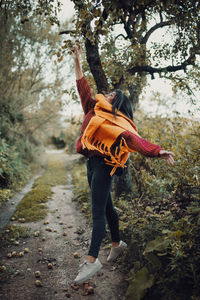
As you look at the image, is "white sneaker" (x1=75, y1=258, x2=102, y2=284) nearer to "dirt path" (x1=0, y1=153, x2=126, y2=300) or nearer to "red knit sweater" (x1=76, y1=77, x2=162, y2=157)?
"dirt path" (x1=0, y1=153, x2=126, y2=300)

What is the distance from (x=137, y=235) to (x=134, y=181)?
6.65 feet

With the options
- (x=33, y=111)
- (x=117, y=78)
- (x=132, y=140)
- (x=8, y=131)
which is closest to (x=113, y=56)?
(x=117, y=78)

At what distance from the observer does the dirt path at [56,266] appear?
211cm

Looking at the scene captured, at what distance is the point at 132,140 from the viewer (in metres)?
2.13

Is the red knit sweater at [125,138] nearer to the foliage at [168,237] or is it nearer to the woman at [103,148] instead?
the woman at [103,148]

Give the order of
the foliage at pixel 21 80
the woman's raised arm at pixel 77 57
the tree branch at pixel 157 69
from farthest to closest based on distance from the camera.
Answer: the foliage at pixel 21 80 → the tree branch at pixel 157 69 → the woman's raised arm at pixel 77 57

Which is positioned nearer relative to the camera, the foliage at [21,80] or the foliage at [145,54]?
the foliage at [145,54]

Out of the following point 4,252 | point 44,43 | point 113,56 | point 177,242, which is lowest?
point 4,252

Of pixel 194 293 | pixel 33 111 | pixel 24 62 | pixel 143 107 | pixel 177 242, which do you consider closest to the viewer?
pixel 194 293

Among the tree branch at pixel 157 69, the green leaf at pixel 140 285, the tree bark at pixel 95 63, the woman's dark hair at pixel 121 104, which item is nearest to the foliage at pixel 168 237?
the green leaf at pixel 140 285

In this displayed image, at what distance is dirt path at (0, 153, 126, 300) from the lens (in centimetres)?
211

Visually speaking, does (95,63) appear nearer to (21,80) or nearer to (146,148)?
(146,148)

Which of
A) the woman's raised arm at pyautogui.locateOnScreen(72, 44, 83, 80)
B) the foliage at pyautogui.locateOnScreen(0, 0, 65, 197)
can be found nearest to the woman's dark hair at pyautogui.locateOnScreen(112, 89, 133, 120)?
the woman's raised arm at pyautogui.locateOnScreen(72, 44, 83, 80)

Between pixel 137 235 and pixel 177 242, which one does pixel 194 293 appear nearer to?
pixel 177 242
